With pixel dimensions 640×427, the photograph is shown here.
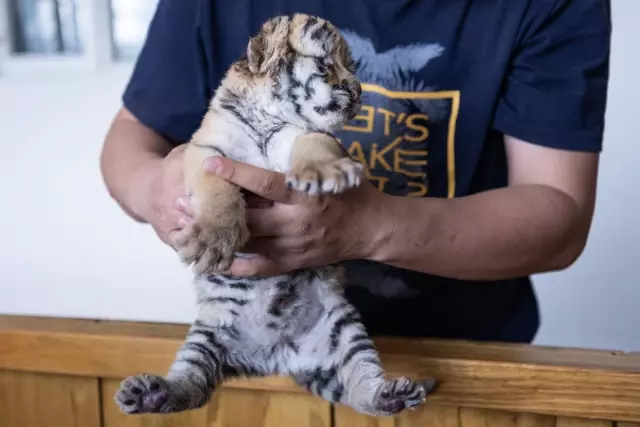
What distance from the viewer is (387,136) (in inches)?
44.7

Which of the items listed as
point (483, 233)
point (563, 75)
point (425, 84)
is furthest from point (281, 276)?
point (563, 75)

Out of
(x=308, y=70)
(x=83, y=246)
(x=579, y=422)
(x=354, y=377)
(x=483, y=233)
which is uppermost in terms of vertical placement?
(x=308, y=70)

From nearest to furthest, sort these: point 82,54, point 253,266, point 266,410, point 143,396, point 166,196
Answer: point 143,396, point 253,266, point 166,196, point 266,410, point 82,54

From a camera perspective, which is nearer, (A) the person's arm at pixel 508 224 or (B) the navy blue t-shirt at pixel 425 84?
(A) the person's arm at pixel 508 224

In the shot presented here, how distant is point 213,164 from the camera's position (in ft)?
2.80

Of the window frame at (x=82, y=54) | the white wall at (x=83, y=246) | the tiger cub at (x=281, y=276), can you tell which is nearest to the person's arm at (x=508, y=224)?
the tiger cub at (x=281, y=276)

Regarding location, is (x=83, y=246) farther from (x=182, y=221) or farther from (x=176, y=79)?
(x=182, y=221)

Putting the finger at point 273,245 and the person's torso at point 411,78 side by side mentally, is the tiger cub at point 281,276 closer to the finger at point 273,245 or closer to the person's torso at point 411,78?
the finger at point 273,245

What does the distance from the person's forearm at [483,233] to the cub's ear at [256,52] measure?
22cm

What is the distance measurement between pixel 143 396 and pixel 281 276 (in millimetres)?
238

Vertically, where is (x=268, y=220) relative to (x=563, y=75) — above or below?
below

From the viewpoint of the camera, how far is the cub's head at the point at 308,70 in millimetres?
875

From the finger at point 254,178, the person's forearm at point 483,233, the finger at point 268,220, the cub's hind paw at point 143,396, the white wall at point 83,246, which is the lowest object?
the white wall at point 83,246

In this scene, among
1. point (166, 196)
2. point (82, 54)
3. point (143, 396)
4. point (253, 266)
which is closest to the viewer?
point (143, 396)
